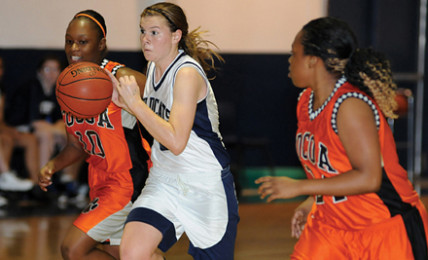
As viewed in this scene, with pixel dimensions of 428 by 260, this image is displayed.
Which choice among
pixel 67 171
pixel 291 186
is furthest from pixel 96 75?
pixel 67 171

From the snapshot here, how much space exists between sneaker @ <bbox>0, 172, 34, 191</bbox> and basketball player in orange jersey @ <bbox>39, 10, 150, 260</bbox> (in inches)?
138

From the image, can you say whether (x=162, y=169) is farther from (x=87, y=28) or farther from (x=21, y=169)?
(x=21, y=169)

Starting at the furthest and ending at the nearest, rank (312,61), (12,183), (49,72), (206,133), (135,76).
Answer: (49,72) → (12,183) → (135,76) → (206,133) → (312,61)

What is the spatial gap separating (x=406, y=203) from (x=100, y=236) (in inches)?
54.6

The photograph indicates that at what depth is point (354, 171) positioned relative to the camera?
2.21 metres

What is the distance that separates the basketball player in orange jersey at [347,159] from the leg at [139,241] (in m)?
0.47

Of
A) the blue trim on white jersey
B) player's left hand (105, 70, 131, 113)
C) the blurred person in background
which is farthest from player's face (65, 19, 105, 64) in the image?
the blurred person in background

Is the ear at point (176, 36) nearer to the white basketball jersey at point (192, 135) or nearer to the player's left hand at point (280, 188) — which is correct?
the white basketball jersey at point (192, 135)

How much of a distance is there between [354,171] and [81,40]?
145 cm

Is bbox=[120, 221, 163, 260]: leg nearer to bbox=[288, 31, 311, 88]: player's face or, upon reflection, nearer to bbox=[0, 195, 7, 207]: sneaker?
bbox=[288, 31, 311, 88]: player's face

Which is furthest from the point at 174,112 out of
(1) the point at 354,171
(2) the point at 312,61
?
(1) the point at 354,171

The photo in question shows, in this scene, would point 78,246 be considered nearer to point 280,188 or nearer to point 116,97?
point 116,97

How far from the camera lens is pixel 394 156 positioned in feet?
7.80

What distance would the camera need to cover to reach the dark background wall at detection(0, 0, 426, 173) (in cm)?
802
